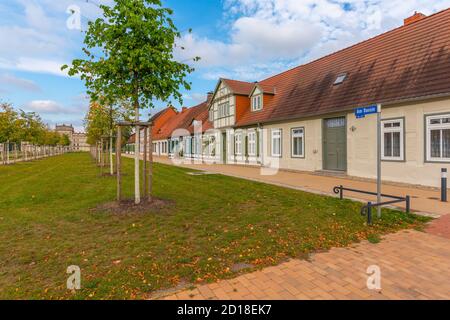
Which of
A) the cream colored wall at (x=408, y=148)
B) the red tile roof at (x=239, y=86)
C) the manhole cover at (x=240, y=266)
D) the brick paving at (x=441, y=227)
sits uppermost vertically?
the red tile roof at (x=239, y=86)

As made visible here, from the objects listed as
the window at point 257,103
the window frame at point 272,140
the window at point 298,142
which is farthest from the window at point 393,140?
the window at point 257,103

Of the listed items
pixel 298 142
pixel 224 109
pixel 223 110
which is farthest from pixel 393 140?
pixel 223 110

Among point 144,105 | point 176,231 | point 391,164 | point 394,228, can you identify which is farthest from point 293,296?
point 391,164

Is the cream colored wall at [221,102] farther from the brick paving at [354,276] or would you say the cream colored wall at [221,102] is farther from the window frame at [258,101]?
the brick paving at [354,276]

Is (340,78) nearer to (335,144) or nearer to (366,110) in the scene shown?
(335,144)

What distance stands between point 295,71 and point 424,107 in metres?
10.8

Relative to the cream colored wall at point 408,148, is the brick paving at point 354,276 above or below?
below

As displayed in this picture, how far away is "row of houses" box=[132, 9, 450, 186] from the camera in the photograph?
31.3 feet

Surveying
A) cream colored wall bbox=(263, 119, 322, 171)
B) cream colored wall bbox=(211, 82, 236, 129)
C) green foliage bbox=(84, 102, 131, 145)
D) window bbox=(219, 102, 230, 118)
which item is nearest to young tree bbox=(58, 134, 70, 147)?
cream colored wall bbox=(211, 82, 236, 129)

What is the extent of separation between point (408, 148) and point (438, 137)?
1006 mm

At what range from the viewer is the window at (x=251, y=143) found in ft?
63.8

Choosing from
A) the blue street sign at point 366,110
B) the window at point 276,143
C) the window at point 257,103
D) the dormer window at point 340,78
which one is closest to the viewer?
the blue street sign at point 366,110

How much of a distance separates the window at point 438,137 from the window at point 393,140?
0.89m

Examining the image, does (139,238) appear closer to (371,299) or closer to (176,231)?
(176,231)
